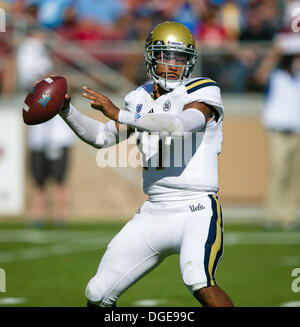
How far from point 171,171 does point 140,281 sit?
8.82 feet

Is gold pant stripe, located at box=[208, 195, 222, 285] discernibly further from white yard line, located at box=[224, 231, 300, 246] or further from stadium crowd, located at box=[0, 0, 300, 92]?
stadium crowd, located at box=[0, 0, 300, 92]

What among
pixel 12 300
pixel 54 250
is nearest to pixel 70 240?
pixel 54 250

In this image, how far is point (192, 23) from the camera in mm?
11258

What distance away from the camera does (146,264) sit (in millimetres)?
4129

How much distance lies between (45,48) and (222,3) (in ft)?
9.08

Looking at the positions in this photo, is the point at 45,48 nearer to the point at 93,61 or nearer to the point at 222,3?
the point at 93,61

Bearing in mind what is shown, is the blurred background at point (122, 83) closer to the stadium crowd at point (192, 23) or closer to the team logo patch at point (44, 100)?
the stadium crowd at point (192, 23)

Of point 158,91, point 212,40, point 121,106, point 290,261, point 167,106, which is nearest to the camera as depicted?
point 167,106

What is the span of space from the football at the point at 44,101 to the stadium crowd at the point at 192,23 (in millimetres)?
6473

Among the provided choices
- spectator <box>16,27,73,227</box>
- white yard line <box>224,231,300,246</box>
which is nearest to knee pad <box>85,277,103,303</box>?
white yard line <box>224,231,300,246</box>

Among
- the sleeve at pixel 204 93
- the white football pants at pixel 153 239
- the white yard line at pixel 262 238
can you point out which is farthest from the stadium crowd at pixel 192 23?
the white football pants at pixel 153 239

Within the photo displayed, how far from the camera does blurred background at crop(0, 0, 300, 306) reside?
969 cm

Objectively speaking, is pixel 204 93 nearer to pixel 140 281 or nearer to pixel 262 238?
pixel 140 281

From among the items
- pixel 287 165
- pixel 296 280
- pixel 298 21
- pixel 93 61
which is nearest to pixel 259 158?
pixel 287 165
